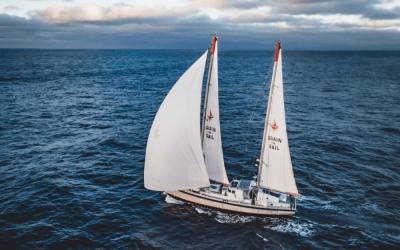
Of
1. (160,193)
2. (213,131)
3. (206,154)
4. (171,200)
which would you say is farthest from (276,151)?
(160,193)

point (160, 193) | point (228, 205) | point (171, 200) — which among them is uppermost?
point (228, 205)

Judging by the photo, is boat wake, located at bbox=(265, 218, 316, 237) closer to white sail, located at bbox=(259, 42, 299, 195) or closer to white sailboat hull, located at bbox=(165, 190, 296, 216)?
white sailboat hull, located at bbox=(165, 190, 296, 216)

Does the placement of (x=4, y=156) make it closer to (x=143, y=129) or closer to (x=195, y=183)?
(x=143, y=129)

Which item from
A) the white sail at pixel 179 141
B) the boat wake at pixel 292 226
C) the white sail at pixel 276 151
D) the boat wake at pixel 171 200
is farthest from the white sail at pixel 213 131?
the boat wake at pixel 292 226

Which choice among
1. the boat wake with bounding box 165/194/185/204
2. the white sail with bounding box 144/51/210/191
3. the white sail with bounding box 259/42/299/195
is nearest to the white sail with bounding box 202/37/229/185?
the white sail with bounding box 144/51/210/191

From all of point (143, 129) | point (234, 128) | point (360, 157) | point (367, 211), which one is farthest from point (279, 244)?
point (143, 129)

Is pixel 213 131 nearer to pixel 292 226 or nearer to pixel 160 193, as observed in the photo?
pixel 160 193

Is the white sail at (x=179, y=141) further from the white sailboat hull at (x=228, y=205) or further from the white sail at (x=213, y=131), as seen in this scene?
the white sailboat hull at (x=228, y=205)
